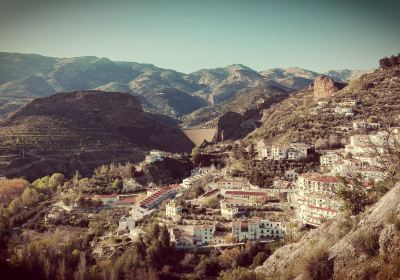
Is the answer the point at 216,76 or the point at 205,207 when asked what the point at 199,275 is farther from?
the point at 216,76

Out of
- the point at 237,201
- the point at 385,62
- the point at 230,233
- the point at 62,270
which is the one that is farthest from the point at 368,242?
the point at 385,62

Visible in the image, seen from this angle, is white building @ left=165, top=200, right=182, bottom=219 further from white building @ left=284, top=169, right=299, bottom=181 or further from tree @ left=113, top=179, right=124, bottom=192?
tree @ left=113, top=179, right=124, bottom=192

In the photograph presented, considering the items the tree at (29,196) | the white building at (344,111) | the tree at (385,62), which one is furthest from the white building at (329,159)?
the tree at (29,196)

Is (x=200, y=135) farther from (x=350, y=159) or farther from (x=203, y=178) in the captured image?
(x=350, y=159)

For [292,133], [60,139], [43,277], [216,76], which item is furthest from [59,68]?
[43,277]

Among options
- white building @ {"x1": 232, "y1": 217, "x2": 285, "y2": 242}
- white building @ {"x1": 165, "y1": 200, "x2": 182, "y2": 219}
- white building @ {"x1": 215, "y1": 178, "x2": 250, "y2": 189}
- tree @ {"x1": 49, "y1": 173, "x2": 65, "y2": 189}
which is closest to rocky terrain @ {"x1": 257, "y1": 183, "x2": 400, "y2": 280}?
white building @ {"x1": 232, "y1": 217, "x2": 285, "y2": 242}
